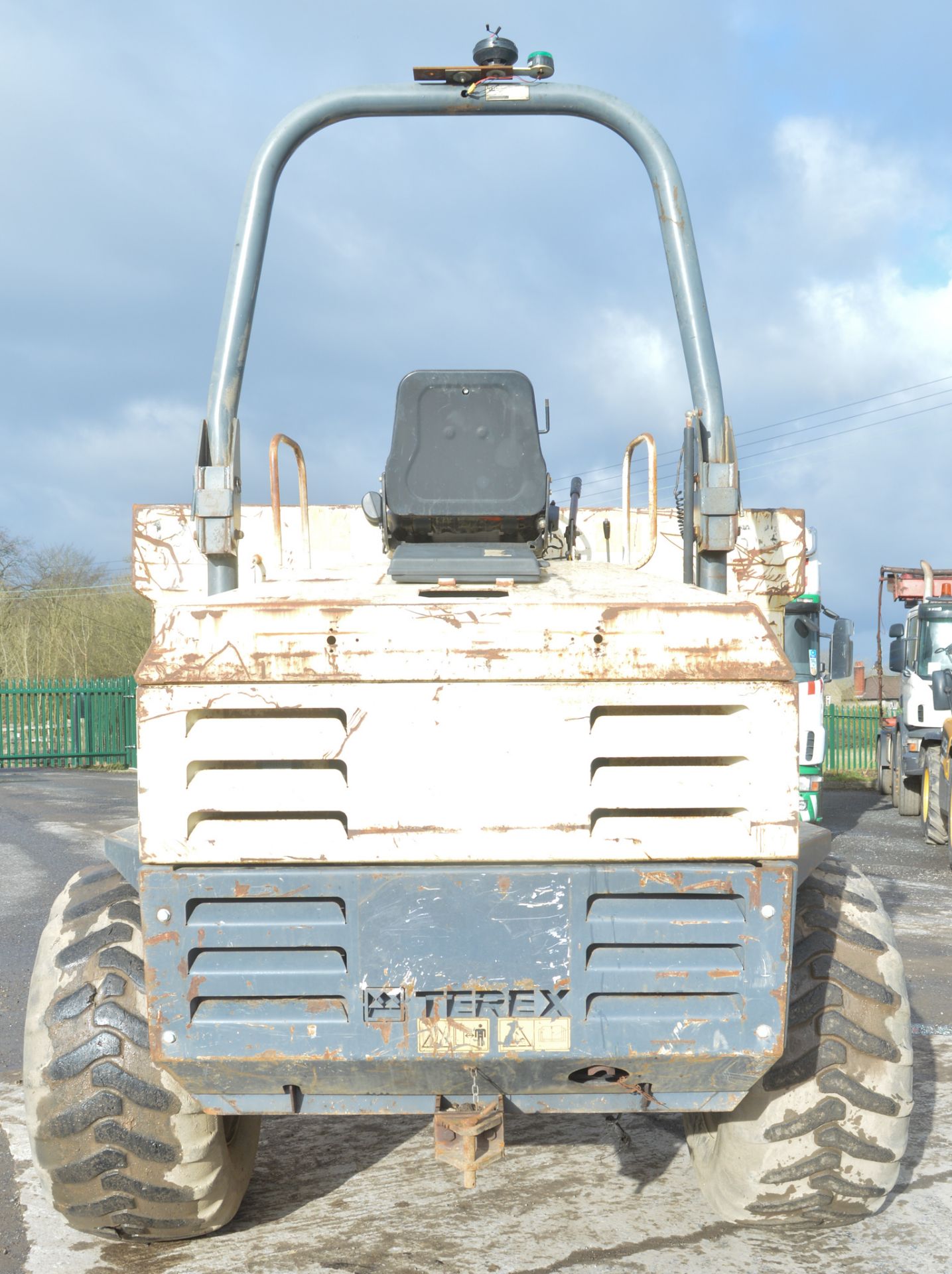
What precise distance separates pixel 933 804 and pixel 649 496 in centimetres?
1046

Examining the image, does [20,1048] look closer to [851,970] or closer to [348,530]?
[348,530]

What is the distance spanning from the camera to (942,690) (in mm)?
14336

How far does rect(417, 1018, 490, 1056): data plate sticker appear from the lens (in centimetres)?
299

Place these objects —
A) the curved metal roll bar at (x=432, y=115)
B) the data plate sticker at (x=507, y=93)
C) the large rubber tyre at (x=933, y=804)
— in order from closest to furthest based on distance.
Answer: the curved metal roll bar at (x=432, y=115)
the data plate sticker at (x=507, y=93)
the large rubber tyre at (x=933, y=804)

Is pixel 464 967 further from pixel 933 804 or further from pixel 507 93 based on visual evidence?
pixel 933 804

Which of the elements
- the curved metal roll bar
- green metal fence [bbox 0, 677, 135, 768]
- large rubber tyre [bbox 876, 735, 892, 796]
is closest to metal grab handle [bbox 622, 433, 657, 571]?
the curved metal roll bar

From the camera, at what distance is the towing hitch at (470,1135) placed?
3047 millimetres

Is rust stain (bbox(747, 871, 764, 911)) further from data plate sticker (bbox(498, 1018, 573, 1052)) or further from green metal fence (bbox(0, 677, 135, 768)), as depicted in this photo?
green metal fence (bbox(0, 677, 135, 768))

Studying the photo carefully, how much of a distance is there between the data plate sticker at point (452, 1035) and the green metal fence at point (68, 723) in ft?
86.0

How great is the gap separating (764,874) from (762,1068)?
0.48 m

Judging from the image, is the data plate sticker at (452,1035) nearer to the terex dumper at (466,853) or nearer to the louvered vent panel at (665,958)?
the terex dumper at (466,853)

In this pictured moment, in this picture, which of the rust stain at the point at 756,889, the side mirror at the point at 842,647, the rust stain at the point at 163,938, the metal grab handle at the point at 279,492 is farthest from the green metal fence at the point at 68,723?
the rust stain at the point at 756,889

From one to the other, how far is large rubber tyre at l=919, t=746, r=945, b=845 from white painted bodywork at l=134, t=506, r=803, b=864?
11053 mm

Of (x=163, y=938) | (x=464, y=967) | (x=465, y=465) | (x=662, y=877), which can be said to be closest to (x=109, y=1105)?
(x=163, y=938)
